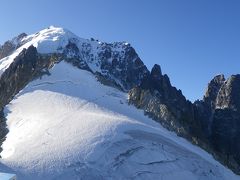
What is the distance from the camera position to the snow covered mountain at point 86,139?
35.4 m

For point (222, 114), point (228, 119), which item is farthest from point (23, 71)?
point (222, 114)

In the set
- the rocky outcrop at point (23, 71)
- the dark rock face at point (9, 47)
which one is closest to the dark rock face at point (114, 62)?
the dark rock face at point (9, 47)

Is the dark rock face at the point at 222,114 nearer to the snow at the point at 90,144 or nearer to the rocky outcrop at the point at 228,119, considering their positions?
the rocky outcrop at the point at 228,119

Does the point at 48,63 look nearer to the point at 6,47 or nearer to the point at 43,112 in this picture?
the point at 43,112

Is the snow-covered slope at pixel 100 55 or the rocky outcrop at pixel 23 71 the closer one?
the rocky outcrop at pixel 23 71

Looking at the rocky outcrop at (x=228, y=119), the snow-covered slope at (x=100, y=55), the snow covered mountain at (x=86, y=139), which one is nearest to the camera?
the snow covered mountain at (x=86, y=139)

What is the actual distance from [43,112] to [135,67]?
90758 millimetres

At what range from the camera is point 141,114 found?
50.7 m

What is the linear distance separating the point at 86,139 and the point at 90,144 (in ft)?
2.75

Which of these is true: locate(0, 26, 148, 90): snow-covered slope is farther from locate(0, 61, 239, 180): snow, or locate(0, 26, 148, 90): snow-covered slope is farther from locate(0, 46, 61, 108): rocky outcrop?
locate(0, 61, 239, 180): snow

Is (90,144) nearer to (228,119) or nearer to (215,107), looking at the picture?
(228,119)

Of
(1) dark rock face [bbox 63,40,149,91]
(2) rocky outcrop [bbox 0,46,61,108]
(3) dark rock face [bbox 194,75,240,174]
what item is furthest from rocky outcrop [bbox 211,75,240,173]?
(2) rocky outcrop [bbox 0,46,61,108]

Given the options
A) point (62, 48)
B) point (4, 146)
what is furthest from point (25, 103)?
point (62, 48)

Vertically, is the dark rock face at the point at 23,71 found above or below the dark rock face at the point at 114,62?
below
